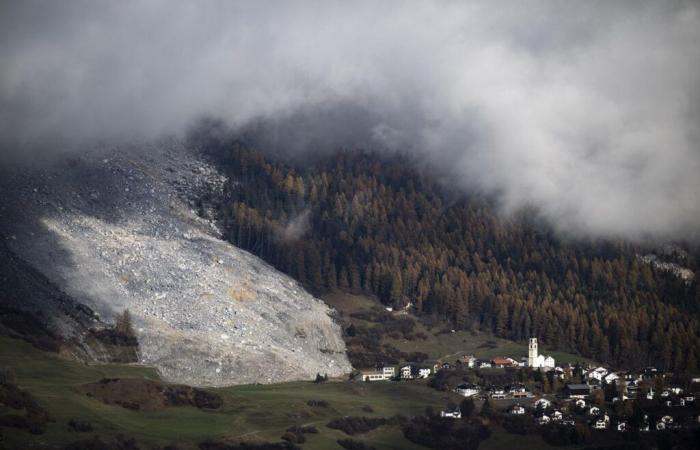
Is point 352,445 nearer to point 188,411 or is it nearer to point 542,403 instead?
point 188,411

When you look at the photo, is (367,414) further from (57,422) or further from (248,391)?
(57,422)

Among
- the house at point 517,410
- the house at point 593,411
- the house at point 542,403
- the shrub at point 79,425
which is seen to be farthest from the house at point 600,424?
the shrub at point 79,425

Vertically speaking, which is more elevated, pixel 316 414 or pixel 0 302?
pixel 0 302

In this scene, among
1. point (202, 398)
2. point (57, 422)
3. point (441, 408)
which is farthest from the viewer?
point (441, 408)

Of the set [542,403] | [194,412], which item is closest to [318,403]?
[194,412]

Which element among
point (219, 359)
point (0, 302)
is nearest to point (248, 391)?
point (219, 359)
